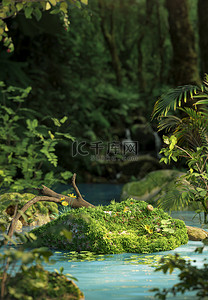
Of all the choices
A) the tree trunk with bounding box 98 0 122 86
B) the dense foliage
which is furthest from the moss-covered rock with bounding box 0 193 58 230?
the tree trunk with bounding box 98 0 122 86

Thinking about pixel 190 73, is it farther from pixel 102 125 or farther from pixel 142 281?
pixel 142 281

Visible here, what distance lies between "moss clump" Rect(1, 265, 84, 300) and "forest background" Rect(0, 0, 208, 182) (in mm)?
7037

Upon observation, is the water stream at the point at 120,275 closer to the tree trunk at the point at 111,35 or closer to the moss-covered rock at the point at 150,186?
the moss-covered rock at the point at 150,186

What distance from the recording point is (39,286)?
12.9ft

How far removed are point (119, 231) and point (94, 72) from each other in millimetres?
15260

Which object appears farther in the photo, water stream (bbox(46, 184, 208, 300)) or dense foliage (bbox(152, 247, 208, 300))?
water stream (bbox(46, 184, 208, 300))

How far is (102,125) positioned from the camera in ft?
72.7

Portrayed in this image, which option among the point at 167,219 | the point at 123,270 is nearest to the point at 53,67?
the point at 167,219

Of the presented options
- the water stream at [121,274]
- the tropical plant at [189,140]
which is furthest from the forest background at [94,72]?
the water stream at [121,274]

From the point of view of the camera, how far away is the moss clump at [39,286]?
400 centimetres

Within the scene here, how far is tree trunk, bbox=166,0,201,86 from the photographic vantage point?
16.2 meters

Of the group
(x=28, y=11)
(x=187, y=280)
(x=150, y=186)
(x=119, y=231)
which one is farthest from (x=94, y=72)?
(x=187, y=280)

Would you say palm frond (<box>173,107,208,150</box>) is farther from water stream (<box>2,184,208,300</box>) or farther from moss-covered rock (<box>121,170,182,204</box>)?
moss-covered rock (<box>121,170,182,204</box>)

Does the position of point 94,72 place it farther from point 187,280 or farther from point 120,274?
point 187,280
